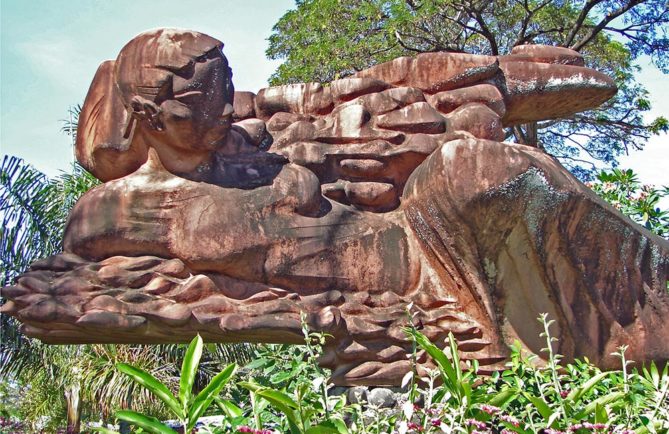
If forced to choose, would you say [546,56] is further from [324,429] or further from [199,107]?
[324,429]

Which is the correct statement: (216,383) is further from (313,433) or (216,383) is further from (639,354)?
(639,354)

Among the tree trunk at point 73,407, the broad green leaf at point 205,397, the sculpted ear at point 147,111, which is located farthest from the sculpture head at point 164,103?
the tree trunk at point 73,407

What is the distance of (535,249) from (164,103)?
176cm

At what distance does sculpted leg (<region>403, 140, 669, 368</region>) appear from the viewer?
9.94 feet

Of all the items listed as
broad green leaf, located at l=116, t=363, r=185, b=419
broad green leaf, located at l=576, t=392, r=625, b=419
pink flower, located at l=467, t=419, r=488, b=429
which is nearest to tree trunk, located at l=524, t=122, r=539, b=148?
broad green leaf, located at l=576, t=392, r=625, b=419

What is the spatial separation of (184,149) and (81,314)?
84cm

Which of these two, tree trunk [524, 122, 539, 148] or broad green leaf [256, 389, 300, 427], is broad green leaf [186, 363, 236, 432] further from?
tree trunk [524, 122, 539, 148]

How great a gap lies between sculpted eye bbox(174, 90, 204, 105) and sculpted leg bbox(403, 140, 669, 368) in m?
1.09

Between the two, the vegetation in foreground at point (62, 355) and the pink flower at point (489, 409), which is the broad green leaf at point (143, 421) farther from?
the vegetation in foreground at point (62, 355)

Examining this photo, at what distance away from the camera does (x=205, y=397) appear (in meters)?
1.73

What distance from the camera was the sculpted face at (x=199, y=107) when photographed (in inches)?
117

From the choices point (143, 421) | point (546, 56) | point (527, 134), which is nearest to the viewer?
point (143, 421)

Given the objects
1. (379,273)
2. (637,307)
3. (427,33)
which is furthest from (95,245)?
(427,33)

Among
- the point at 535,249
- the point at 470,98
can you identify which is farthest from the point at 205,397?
the point at 470,98
